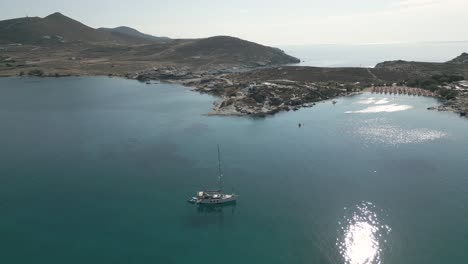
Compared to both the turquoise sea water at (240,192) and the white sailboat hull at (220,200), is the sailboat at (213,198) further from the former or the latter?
the turquoise sea water at (240,192)

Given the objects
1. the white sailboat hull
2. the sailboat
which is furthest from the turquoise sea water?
the sailboat

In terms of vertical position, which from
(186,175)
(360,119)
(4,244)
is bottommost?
(4,244)

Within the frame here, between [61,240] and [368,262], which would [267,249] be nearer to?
[368,262]

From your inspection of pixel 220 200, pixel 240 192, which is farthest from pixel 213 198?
pixel 240 192

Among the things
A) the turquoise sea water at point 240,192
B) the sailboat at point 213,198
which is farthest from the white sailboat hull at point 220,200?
the turquoise sea water at point 240,192

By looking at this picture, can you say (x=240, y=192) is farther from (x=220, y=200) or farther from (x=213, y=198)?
(x=213, y=198)

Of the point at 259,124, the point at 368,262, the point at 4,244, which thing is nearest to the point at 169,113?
the point at 259,124

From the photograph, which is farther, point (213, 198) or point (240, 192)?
point (240, 192)

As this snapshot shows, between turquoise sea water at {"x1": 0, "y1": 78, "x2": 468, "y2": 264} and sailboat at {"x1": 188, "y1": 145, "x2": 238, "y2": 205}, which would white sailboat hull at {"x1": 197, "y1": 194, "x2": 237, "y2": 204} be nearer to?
sailboat at {"x1": 188, "y1": 145, "x2": 238, "y2": 205}

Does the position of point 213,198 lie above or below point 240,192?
above
